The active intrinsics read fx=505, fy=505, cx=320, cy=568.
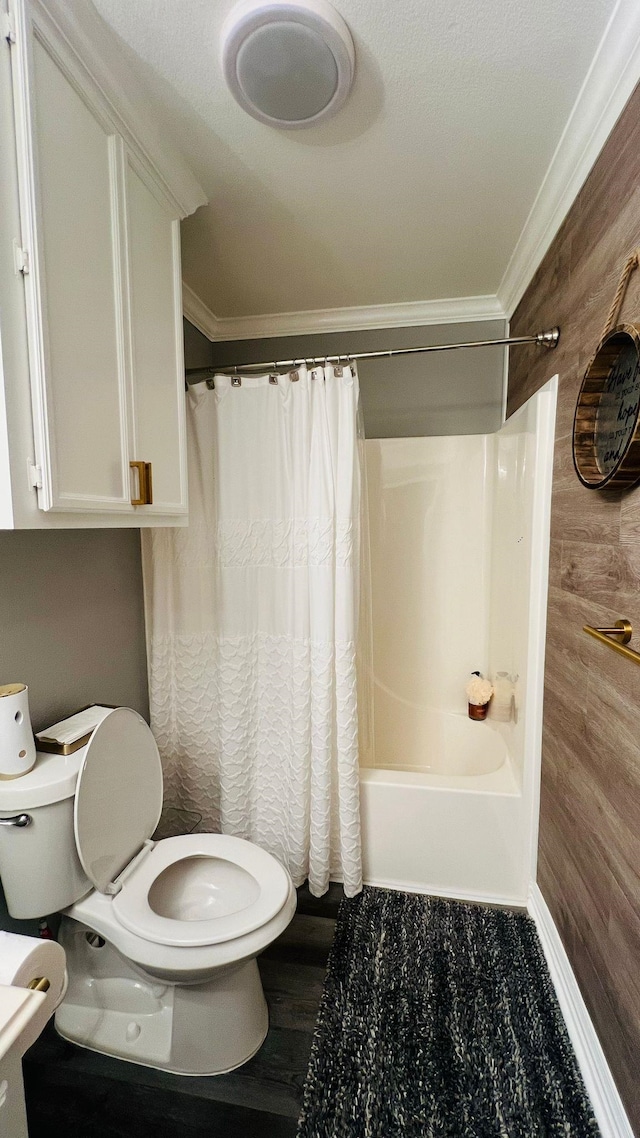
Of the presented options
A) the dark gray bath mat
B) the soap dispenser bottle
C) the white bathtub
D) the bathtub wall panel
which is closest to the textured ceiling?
the bathtub wall panel

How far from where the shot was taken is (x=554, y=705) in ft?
5.15

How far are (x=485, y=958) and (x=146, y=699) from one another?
1449mm

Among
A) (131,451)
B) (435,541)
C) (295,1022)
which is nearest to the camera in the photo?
(131,451)

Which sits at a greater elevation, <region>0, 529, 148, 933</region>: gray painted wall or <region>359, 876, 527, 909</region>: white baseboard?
<region>0, 529, 148, 933</region>: gray painted wall

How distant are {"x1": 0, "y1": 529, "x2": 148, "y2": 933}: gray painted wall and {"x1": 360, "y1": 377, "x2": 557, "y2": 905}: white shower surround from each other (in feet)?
3.33

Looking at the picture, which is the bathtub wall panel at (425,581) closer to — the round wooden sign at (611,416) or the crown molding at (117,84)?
the round wooden sign at (611,416)

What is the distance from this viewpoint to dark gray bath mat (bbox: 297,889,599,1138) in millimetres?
1179

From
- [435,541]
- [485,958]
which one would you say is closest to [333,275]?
[435,541]

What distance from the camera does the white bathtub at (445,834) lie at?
5.97 feet

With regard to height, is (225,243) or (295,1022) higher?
(225,243)

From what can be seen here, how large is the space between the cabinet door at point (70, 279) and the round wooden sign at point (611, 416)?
113 centimetres

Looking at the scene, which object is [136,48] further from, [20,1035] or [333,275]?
[20,1035]

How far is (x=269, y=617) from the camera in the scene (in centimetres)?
187

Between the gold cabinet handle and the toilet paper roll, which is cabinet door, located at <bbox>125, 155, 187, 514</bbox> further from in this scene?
the toilet paper roll
